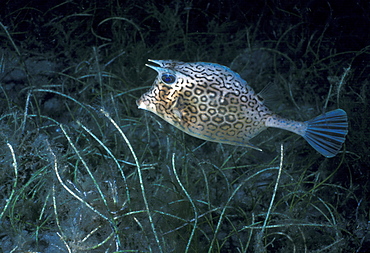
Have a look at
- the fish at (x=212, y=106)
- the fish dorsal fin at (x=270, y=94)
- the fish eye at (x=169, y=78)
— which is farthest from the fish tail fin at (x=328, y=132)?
the fish eye at (x=169, y=78)

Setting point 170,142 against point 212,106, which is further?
point 170,142

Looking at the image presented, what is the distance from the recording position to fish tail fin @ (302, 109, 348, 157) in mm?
1762

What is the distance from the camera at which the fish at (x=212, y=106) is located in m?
1.63

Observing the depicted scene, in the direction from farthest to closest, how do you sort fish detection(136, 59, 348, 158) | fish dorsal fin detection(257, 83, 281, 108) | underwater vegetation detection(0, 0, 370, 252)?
underwater vegetation detection(0, 0, 370, 252)
fish dorsal fin detection(257, 83, 281, 108)
fish detection(136, 59, 348, 158)

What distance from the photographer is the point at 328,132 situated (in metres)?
1.80

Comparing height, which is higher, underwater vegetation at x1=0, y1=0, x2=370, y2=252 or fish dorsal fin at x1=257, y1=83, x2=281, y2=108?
fish dorsal fin at x1=257, y1=83, x2=281, y2=108

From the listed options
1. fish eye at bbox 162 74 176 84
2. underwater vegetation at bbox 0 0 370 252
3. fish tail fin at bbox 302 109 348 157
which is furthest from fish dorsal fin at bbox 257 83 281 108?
fish eye at bbox 162 74 176 84

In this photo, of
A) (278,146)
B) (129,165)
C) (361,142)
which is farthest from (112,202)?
(361,142)

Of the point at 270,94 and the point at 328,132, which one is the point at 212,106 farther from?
the point at 328,132

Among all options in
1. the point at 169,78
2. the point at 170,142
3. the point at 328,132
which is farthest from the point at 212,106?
the point at 170,142

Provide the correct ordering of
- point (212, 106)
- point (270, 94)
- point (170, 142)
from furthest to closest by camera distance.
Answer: point (170, 142)
point (270, 94)
point (212, 106)

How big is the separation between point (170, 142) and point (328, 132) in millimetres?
1400

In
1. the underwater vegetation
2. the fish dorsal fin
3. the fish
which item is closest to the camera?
the fish

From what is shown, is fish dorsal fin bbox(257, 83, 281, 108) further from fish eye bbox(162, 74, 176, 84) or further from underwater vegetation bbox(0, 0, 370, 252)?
fish eye bbox(162, 74, 176, 84)
